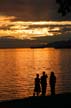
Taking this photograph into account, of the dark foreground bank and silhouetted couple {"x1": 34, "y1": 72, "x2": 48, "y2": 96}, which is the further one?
silhouetted couple {"x1": 34, "y1": 72, "x2": 48, "y2": 96}

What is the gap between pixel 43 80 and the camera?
25.5 m

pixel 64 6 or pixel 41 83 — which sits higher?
pixel 64 6

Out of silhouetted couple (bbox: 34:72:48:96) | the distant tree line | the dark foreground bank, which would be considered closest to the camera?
the distant tree line

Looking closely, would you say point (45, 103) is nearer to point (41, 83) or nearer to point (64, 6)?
point (41, 83)

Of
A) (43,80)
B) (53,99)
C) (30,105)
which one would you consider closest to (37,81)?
(43,80)

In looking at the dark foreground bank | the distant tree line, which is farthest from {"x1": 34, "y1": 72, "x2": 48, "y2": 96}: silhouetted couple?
the distant tree line

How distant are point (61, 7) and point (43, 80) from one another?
1280 cm

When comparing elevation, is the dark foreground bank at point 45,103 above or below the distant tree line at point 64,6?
below

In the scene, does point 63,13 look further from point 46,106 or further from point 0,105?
point 0,105

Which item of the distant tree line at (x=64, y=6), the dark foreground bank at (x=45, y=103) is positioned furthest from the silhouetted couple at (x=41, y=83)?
the distant tree line at (x=64, y=6)

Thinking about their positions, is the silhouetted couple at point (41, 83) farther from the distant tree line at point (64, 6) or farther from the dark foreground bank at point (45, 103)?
the distant tree line at point (64, 6)

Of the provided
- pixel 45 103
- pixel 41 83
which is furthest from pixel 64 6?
pixel 41 83

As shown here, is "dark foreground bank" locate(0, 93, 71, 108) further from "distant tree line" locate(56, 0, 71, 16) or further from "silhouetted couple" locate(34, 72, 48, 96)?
"distant tree line" locate(56, 0, 71, 16)

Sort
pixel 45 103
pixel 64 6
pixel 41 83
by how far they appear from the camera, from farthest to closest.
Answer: pixel 41 83 → pixel 45 103 → pixel 64 6
